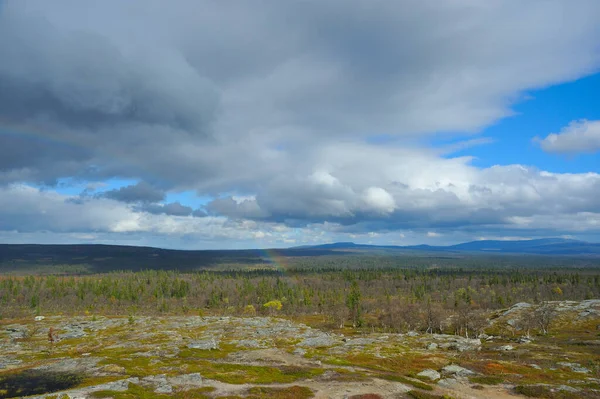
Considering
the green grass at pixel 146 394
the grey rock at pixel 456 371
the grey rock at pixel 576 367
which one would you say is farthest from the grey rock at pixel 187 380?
the grey rock at pixel 576 367

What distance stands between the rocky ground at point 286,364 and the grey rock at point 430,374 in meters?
0.21

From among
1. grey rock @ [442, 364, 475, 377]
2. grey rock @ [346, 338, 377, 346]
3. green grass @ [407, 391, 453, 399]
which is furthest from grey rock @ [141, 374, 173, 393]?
grey rock @ [346, 338, 377, 346]

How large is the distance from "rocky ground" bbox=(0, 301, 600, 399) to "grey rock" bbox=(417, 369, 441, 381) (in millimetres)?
207

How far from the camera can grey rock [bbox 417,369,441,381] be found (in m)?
67.3

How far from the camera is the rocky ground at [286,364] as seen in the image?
185 ft

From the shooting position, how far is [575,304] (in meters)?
173

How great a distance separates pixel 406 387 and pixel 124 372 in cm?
5196

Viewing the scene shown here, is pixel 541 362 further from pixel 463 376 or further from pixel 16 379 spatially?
pixel 16 379

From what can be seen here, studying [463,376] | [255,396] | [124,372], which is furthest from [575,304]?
[124,372]

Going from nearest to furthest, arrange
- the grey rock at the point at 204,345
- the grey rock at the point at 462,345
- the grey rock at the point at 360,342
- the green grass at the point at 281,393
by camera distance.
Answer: the green grass at the point at 281,393 < the grey rock at the point at 204,345 < the grey rock at the point at 462,345 < the grey rock at the point at 360,342

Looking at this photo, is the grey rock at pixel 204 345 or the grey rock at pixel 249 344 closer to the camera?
the grey rock at pixel 204 345

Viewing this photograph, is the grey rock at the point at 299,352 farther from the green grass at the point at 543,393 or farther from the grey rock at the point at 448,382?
the green grass at the point at 543,393

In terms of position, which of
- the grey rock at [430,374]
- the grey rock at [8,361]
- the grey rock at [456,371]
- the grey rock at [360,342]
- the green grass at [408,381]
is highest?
the green grass at [408,381]

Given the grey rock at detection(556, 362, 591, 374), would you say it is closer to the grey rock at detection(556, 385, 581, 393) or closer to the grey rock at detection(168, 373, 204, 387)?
the grey rock at detection(556, 385, 581, 393)
